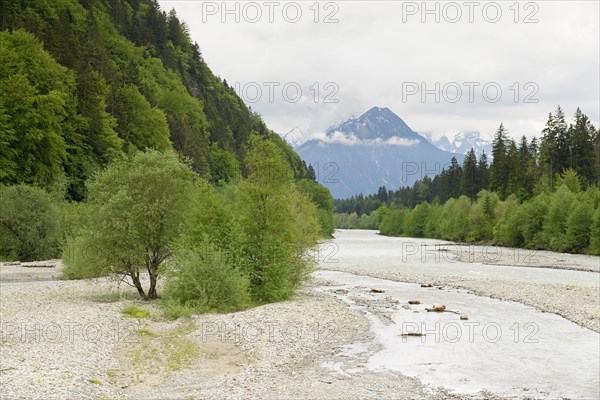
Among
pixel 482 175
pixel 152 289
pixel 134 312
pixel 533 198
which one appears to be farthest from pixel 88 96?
pixel 482 175

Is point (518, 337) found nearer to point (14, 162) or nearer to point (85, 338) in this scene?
point (85, 338)

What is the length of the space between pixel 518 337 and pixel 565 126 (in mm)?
109911

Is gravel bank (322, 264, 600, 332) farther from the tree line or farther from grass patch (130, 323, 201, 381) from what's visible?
grass patch (130, 323, 201, 381)

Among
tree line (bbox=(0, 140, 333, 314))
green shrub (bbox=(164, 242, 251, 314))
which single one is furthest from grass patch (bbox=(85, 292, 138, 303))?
green shrub (bbox=(164, 242, 251, 314))

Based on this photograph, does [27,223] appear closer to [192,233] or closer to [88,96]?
[88,96]

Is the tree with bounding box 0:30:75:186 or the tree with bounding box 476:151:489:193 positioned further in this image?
the tree with bounding box 476:151:489:193

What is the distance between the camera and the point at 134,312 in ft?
94.1

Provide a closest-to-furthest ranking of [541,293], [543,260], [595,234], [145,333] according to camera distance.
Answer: [145,333], [541,293], [543,260], [595,234]

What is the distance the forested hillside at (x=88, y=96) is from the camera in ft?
188

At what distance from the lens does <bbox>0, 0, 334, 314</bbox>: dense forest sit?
3203 cm

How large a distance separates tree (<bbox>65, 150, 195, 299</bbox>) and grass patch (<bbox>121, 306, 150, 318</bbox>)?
364 cm

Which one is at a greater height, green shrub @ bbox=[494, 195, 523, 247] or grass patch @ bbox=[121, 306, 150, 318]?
green shrub @ bbox=[494, 195, 523, 247]

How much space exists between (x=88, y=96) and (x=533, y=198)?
73095 millimetres

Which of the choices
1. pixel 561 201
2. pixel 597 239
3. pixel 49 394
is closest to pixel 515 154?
pixel 561 201
